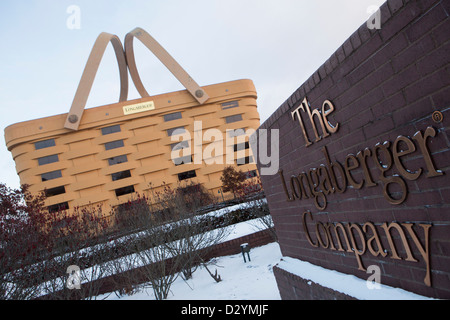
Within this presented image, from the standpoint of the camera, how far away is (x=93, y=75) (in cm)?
4062

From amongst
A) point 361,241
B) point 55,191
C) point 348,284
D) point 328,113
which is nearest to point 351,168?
point 328,113

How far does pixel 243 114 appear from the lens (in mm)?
41250

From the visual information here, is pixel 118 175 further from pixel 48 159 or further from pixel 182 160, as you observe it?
pixel 48 159

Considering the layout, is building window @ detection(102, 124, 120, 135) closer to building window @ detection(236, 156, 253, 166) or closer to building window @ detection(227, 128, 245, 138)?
building window @ detection(227, 128, 245, 138)

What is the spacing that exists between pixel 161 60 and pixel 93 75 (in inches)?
384

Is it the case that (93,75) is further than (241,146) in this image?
Yes

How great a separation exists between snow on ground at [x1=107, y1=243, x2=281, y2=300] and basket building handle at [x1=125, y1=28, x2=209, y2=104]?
3152 cm

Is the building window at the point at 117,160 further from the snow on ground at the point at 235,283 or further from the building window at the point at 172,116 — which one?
the snow on ground at the point at 235,283

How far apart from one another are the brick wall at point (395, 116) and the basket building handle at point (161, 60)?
37666mm

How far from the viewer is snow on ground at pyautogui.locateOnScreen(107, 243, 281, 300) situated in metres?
6.32

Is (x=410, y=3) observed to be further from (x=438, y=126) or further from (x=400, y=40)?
(x=438, y=126)

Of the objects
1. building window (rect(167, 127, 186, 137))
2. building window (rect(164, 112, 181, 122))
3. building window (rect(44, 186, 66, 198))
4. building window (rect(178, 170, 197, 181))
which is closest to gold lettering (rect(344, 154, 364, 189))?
building window (rect(178, 170, 197, 181))
